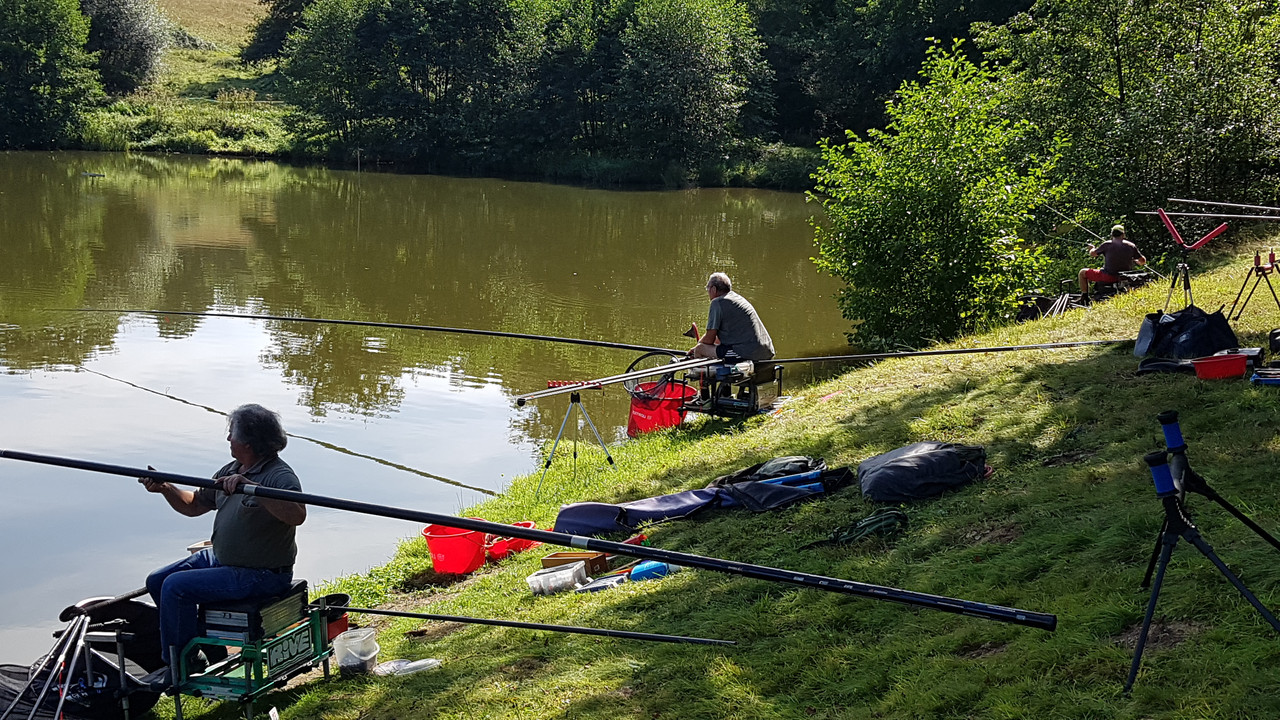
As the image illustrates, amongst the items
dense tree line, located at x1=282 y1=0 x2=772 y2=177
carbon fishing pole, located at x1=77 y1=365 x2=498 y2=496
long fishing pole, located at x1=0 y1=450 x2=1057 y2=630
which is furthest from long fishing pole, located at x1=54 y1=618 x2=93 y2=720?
dense tree line, located at x1=282 y1=0 x2=772 y2=177

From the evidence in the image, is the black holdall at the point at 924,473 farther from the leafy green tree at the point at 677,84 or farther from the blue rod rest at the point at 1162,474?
the leafy green tree at the point at 677,84

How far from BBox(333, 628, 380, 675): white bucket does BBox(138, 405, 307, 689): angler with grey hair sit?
0.64 metres

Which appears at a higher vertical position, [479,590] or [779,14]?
[779,14]

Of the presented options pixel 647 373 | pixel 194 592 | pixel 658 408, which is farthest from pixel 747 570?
pixel 658 408

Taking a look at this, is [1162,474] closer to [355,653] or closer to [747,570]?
[747,570]

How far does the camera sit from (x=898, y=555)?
537cm

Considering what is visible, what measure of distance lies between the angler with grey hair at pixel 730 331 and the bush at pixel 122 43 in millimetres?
53592

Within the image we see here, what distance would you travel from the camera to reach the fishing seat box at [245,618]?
482 cm

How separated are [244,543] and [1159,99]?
15.3 meters

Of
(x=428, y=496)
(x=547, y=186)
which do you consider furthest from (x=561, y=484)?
(x=547, y=186)

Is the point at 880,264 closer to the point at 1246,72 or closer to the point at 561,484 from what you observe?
the point at 561,484

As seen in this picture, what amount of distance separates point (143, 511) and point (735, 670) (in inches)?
249

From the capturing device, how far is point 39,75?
4622 cm

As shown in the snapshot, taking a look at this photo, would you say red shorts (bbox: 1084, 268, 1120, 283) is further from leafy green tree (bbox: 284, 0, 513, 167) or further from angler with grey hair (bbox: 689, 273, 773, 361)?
leafy green tree (bbox: 284, 0, 513, 167)
